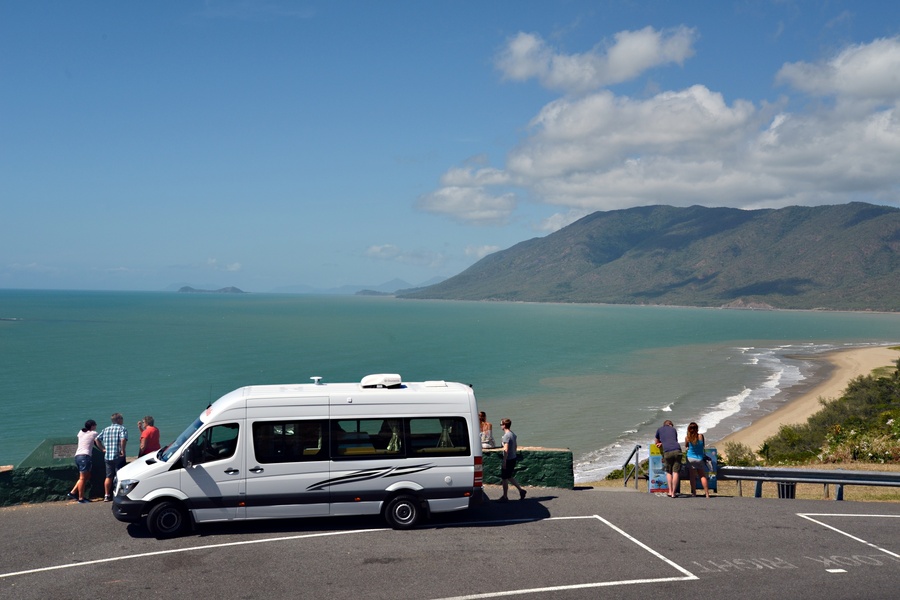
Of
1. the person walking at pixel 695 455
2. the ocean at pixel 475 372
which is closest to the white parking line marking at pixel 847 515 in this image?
the person walking at pixel 695 455

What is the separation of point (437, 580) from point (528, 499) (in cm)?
491

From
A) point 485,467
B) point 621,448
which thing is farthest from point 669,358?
point 485,467

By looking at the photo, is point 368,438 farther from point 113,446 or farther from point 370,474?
point 113,446

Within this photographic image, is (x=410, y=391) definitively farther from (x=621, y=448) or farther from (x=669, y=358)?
(x=669, y=358)

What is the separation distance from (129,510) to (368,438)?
12.6 feet

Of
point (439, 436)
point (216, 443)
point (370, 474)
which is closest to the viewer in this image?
point (216, 443)

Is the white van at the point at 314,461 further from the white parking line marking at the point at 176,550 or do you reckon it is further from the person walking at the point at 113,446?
the person walking at the point at 113,446

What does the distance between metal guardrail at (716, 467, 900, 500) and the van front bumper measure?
1130cm

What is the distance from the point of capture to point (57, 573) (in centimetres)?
957

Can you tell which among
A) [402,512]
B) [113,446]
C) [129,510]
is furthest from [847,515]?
[113,446]

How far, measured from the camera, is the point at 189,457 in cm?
1112

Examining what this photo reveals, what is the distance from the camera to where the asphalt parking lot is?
9055 mm

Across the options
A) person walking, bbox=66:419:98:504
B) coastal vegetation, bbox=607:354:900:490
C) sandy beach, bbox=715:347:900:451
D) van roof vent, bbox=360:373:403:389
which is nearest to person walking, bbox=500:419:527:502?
van roof vent, bbox=360:373:403:389

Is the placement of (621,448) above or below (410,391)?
below
